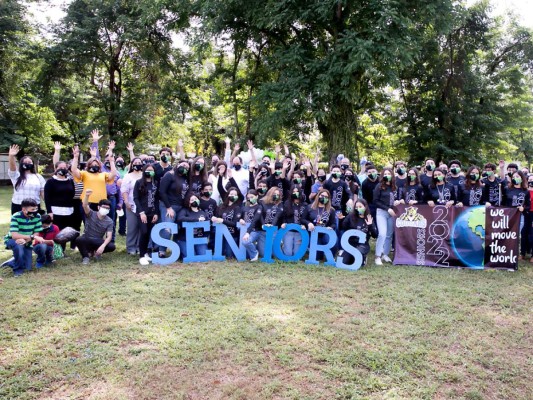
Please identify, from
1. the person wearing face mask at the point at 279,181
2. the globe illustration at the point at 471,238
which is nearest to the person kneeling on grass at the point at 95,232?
the person wearing face mask at the point at 279,181

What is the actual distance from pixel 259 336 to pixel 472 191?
6.29m

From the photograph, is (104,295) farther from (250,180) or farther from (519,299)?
(519,299)

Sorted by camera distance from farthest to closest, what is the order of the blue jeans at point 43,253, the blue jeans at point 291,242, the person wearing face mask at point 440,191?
the person wearing face mask at point 440,191 → the blue jeans at point 291,242 → the blue jeans at point 43,253

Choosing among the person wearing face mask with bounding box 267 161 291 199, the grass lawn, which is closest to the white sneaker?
the grass lawn

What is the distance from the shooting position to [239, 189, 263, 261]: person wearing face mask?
8633mm

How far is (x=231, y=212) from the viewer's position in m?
8.82

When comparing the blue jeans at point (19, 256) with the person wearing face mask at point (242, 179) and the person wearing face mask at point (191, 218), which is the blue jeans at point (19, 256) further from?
the person wearing face mask at point (242, 179)

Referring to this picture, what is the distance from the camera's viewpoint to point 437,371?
441 centimetres

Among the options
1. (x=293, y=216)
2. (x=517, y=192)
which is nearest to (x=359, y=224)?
(x=293, y=216)

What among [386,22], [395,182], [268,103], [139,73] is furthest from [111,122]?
[395,182]

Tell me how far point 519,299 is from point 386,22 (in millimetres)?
11065

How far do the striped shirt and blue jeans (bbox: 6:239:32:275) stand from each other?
0.44ft

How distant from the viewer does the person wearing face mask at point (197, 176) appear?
28.5 ft

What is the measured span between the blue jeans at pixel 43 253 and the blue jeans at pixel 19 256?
0.15 meters
